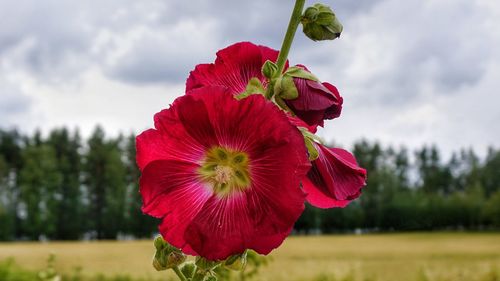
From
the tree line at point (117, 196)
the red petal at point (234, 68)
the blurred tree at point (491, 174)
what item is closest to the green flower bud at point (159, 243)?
the red petal at point (234, 68)

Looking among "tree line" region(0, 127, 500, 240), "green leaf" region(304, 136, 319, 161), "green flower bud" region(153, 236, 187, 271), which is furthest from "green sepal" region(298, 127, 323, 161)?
"tree line" region(0, 127, 500, 240)

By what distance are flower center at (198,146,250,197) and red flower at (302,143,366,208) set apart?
13cm

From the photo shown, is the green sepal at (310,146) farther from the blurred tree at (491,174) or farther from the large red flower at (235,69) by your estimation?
the blurred tree at (491,174)

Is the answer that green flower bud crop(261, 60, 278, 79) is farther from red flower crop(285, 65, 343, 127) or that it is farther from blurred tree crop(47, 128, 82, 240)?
blurred tree crop(47, 128, 82, 240)

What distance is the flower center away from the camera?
3.76ft

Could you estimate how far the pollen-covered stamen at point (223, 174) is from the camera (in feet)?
3.76

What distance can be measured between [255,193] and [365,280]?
7009 mm

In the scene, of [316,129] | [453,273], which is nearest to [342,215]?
[453,273]

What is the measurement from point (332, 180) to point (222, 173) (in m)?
0.21

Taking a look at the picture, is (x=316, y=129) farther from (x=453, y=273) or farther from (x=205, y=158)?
(x=453, y=273)

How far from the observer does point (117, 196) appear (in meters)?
40.8

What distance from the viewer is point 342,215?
152ft

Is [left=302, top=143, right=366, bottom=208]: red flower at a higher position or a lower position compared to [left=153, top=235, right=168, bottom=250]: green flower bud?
higher

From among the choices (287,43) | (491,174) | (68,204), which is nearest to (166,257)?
(287,43)
